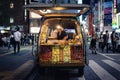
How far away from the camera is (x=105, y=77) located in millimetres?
13164

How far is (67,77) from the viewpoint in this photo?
13516 mm

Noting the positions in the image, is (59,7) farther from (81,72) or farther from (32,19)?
(32,19)

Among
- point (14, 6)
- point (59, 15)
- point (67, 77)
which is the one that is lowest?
point (67, 77)

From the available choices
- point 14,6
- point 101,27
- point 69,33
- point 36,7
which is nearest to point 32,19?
point 69,33

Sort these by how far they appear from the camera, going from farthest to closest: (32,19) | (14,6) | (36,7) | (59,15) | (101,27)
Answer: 1. (14,6)
2. (101,27)
3. (32,19)
4. (59,15)
5. (36,7)

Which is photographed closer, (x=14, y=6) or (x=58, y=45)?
(x=58, y=45)

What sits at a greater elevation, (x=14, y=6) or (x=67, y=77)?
(x=14, y=6)

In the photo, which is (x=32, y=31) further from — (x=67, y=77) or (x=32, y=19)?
(x=67, y=77)

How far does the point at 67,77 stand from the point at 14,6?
90621mm

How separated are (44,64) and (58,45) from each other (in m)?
0.84

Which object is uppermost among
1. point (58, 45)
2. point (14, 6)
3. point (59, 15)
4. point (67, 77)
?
point (14, 6)

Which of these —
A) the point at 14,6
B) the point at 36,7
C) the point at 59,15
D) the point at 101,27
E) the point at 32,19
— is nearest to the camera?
the point at 36,7

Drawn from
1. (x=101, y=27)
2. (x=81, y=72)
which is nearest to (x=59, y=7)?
(x=81, y=72)

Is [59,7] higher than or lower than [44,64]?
higher
